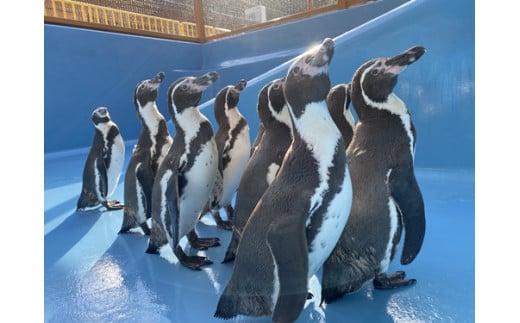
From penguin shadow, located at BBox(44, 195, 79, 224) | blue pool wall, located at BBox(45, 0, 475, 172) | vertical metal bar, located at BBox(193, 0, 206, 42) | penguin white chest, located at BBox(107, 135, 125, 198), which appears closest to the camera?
blue pool wall, located at BBox(45, 0, 475, 172)

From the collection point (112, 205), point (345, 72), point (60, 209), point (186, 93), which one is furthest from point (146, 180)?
point (345, 72)

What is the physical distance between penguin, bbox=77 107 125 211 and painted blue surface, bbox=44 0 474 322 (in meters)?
0.16

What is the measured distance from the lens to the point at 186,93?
1.70 m

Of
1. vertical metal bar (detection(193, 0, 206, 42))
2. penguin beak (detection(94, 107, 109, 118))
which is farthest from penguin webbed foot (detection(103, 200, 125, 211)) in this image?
vertical metal bar (detection(193, 0, 206, 42))

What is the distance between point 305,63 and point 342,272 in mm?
580

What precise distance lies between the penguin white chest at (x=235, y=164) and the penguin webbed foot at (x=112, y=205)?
80cm

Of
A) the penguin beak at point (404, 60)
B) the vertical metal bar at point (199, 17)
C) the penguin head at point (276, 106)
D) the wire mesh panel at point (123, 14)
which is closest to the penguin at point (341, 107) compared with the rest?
the penguin head at point (276, 106)

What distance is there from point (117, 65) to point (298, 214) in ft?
9.07

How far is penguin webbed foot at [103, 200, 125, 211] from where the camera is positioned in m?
2.43

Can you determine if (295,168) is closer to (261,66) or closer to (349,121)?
(349,121)

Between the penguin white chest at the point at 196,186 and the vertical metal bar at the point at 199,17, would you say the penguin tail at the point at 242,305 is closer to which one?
the penguin white chest at the point at 196,186

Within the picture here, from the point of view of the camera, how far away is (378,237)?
1160 millimetres

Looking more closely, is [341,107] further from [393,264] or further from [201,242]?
[201,242]

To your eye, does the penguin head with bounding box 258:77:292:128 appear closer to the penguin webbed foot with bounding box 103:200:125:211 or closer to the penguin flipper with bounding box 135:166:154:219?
the penguin flipper with bounding box 135:166:154:219
